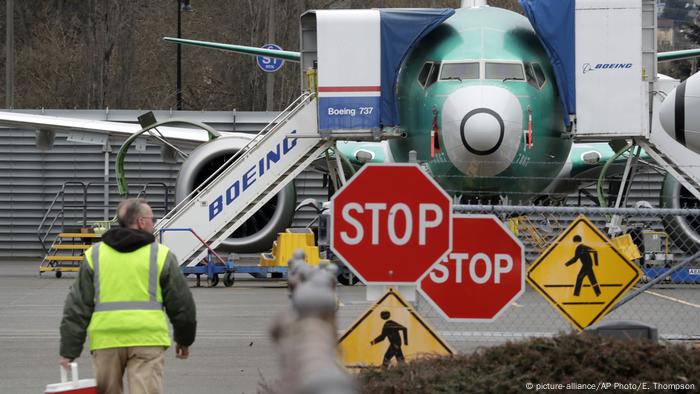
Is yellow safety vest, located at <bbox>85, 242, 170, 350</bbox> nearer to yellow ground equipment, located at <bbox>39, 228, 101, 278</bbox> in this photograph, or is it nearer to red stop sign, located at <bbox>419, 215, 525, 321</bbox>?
red stop sign, located at <bbox>419, 215, 525, 321</bbox>

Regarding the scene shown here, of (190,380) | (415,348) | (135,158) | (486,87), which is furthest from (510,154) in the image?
(135,158)

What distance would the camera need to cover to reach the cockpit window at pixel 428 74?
1890 cm

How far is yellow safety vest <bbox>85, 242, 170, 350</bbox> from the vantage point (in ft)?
23.9

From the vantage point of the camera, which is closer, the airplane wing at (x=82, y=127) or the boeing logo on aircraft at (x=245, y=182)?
the boeing logo on aircraft at (x=245, y=182)

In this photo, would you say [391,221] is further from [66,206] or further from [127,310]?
[66,206]

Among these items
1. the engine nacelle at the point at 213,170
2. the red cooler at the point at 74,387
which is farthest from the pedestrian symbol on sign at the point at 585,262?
the engine nacelle at the point at 213,170

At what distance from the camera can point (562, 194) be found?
877 inches

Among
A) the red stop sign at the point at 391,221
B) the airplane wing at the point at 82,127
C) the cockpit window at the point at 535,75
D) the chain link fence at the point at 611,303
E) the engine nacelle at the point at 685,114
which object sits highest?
the cockpit window at the point at 535,75

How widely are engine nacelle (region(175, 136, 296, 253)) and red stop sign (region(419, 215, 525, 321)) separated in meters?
12.8

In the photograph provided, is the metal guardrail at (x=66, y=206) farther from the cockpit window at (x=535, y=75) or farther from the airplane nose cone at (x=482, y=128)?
the airplane nose cone at (x=482, y=128)

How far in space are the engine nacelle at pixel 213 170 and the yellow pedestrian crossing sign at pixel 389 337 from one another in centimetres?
1347

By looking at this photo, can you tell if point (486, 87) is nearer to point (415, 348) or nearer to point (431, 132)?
point (431, 132)

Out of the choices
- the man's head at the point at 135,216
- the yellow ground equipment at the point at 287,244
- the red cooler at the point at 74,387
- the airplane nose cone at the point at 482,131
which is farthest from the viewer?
the yellow ground equipment at the point at 287,244

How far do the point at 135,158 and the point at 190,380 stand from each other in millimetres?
20142
